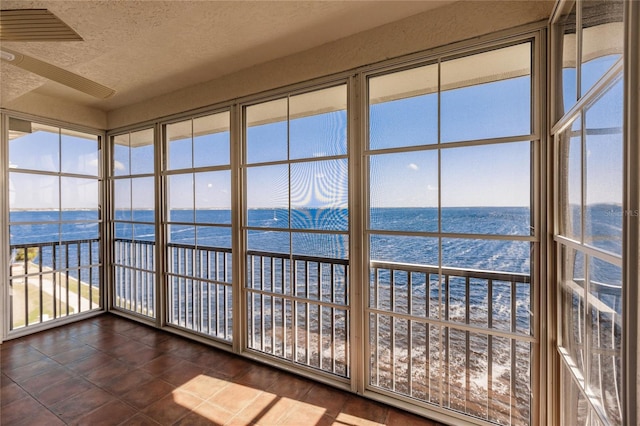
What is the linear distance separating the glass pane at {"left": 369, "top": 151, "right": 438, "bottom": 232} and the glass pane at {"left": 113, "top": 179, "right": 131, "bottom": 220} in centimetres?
343

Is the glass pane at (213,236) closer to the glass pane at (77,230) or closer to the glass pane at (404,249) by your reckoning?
the glass pane at (404,249)

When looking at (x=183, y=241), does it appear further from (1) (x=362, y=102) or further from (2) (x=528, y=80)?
(2) (x=528, y=80)

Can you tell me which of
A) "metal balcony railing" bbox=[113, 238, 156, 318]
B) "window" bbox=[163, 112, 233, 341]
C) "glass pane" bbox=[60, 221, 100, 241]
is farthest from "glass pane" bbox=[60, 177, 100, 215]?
"window" bbox=[163, 112, 233, 341]

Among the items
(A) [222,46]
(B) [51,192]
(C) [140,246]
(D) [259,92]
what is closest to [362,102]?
(D) [259,92]

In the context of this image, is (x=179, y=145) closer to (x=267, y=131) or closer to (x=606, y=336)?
(x=267, y=131)

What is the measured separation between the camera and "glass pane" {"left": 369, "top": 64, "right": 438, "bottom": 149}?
6.51ft

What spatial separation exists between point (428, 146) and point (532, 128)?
1.93 ft

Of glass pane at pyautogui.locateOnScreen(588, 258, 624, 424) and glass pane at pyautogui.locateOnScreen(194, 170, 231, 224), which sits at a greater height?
glass pane at pyautogui.locateOnScreen(194, 170, 231, 224)

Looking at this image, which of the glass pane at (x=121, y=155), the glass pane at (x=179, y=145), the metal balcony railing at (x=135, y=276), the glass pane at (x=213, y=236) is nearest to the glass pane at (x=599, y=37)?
the glass pane at (x=213, y=236)

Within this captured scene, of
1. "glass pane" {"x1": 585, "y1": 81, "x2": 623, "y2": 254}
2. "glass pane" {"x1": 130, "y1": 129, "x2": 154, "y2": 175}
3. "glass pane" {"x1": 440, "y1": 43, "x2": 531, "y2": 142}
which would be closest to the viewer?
"glass pane" {"x1": 585, "y1": 81, "x2": 623, "y2": 254}

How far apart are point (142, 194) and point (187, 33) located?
2.33m

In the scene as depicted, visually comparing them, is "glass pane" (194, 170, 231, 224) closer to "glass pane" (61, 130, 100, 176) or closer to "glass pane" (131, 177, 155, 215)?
"glass pane" (131, 177, 155, 215)

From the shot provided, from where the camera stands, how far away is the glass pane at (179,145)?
10.7 ft

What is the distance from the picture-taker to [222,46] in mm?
2287
